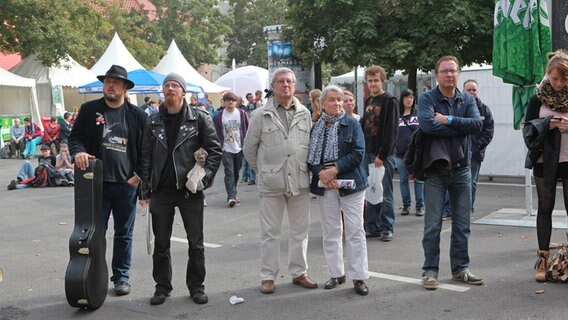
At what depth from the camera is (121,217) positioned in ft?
19.2

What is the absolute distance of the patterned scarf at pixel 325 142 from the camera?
5742mm

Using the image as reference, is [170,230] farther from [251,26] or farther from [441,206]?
[251,26]

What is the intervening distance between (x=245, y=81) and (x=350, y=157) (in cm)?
2804

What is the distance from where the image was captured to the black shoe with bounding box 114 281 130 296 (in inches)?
230

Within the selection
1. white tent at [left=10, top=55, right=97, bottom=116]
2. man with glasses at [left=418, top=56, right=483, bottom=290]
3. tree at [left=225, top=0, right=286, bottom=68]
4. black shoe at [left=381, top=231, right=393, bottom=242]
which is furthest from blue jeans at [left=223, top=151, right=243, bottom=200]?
tree at [left=225, top=0, right=286, bottom=68]

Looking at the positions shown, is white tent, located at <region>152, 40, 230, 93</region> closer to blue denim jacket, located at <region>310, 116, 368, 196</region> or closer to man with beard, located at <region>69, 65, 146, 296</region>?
man with beard, located at <region>69, 65, 146, 296</region>

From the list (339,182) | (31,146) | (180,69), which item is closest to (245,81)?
(180,69)

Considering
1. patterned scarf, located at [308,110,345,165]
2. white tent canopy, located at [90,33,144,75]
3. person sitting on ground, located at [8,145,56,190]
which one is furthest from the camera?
white tent canopy, located at [90,33,144,75]

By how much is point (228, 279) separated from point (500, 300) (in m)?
2.44

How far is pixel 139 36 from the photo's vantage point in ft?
151

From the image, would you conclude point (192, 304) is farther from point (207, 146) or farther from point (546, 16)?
point (546, 16)

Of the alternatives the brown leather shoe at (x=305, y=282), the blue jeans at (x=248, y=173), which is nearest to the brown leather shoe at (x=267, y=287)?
the brown leather shoe at (x=305, y=282)

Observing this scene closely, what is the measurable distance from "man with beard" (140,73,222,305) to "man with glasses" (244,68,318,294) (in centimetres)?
43

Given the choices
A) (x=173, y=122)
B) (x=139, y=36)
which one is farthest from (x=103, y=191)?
(x=139, y=36)
